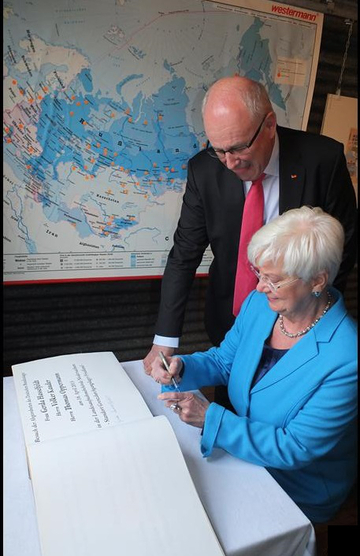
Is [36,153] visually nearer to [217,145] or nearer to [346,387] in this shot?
[217,145]

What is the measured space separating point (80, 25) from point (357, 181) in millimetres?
2031

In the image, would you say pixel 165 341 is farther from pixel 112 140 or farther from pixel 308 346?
pixel 112 140

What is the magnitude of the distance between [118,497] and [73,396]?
411 millimetres

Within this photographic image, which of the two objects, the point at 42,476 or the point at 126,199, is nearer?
the point at 42,476

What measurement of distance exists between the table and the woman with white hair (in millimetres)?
49

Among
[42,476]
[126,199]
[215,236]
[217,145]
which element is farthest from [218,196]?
[42,476]

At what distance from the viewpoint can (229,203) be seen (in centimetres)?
187

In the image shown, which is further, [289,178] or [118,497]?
[289,178]

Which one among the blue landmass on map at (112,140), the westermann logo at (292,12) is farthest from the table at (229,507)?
the westermann logo at (292,12)

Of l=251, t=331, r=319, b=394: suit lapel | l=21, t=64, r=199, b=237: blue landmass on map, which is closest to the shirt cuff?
l=251, t=331, r=319, b=394: suit lapel

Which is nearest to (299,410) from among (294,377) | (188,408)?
(294,377)

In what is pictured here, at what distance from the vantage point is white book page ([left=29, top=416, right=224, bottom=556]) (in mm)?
865

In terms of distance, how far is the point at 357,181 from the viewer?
3.03 m

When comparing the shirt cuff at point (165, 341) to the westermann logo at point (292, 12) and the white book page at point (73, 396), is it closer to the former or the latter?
the white book page at point (73, 396)
